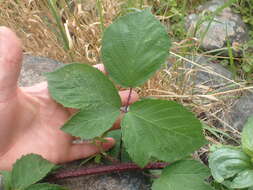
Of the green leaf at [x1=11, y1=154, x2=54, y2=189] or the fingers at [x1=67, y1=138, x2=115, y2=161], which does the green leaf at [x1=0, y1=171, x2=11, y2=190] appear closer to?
the green leaf at [x1=11, y1=154, x2=54, y2=189]

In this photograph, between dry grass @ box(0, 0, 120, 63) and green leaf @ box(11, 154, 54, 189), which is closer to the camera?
green leaf @ box(11, 154, 54, 189)

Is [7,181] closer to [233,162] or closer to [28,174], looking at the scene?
[28,174]

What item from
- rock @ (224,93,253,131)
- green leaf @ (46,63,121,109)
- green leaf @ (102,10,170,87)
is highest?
green leaf @ (102,10,170,87)

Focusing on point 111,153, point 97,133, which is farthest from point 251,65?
point 97,133

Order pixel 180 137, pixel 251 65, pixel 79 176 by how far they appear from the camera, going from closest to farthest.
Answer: pixel 180 137, pixel 79 176, pixel 251 65

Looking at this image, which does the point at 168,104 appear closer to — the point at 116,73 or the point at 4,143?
the point at 116,73

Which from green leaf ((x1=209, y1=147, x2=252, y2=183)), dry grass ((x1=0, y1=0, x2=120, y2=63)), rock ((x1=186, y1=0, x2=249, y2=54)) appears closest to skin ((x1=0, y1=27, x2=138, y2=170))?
green leaf ((x1=209, y1=147, x2=252, y2=183))
